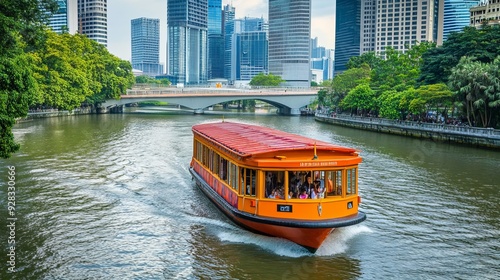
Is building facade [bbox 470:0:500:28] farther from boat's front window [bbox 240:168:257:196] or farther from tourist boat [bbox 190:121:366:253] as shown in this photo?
boat's front window [bbox 240:168:257:196]

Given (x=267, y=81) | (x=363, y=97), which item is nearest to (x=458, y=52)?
(x=363, y=97)

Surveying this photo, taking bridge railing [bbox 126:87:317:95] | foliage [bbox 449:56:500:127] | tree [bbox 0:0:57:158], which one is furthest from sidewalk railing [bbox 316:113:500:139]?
bridge railing [bbox 126:87:317:95]

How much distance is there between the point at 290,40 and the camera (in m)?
176

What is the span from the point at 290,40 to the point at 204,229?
164m

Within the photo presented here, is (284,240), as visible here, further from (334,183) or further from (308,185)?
(334,183)

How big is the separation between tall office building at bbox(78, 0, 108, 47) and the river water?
497 feet

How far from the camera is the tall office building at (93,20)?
17225 centimetres

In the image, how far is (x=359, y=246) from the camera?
603 inches

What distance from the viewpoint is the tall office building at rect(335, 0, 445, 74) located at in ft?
511

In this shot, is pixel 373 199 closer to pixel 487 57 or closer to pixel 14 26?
pixel 14 26

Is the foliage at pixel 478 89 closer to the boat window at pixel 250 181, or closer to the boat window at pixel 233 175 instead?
the boat window at pixel 233 175

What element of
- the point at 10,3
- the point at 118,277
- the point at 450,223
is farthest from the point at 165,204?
the point at 450,223

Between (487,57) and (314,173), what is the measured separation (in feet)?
135

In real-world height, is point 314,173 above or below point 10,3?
below
